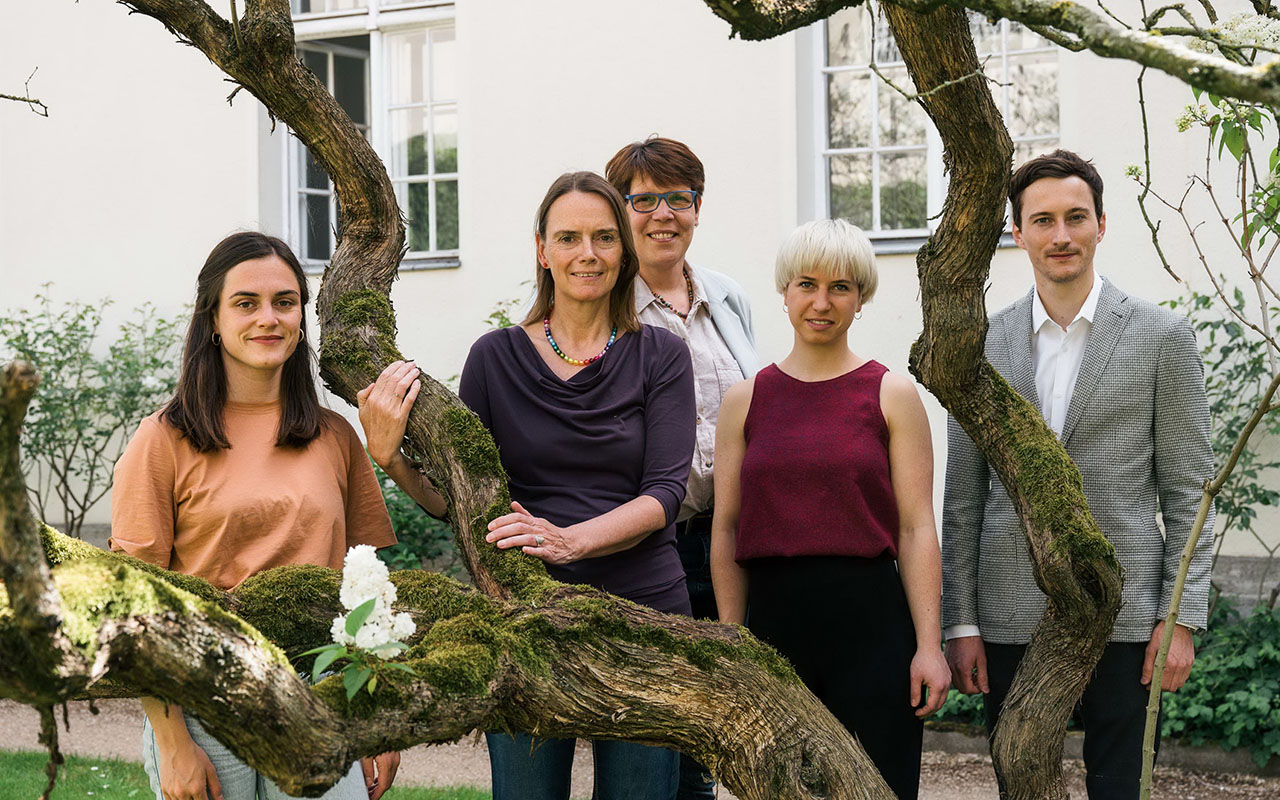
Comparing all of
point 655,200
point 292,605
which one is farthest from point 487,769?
point 292,605

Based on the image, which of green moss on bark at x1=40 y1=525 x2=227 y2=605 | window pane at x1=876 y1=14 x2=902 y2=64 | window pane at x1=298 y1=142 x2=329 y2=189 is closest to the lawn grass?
green moss on bark at x1=40 y1=525 x2=227 y2=605

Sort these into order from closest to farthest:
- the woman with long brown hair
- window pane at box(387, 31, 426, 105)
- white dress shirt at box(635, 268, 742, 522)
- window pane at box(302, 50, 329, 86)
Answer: the woman with long brown hair
white dress shirt at box(635, 268, 742, 522)
window pane at box(387, 31, 426, 105)
window pane at box(302, 50, 329, 86)

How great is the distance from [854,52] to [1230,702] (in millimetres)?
3957

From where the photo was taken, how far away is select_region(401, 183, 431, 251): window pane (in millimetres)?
8758

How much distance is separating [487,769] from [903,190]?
12.8 ft

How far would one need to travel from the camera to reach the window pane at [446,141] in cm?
877

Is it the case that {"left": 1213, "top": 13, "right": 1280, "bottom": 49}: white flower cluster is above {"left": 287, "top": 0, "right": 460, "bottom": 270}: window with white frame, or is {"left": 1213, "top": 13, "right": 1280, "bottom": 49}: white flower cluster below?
below

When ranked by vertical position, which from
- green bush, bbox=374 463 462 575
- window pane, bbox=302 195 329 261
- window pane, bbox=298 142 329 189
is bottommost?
green bush, bbox=374 463 462 575

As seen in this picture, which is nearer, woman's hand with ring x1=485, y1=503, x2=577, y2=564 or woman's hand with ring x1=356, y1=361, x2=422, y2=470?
woman's hand with ring x1=485, y1=503, x2=577, y2=564

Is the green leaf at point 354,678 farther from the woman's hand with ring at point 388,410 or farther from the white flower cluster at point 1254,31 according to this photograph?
the white flower cluster at point 1254,31

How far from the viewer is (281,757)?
1899 mm

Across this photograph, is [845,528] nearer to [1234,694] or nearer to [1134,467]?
[1134,467]

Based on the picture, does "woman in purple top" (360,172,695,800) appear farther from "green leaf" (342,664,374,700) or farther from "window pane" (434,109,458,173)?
"window pane" (434,109,458,173)

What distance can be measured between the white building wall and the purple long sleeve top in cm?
388
